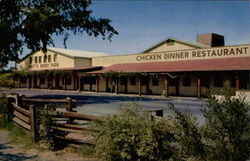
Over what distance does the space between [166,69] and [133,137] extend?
23.7 m

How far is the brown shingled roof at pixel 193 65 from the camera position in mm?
24020

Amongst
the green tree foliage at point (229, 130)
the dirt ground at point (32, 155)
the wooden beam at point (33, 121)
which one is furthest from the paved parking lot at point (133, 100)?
the green tree foliage at point (229, 130)

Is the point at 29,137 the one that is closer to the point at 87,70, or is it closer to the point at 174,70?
the point at 174,70

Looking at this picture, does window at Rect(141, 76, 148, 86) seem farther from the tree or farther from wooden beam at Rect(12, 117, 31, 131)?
wooden beam at Rect(12, 117, 31, 131)

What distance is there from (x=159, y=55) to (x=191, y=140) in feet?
96.1

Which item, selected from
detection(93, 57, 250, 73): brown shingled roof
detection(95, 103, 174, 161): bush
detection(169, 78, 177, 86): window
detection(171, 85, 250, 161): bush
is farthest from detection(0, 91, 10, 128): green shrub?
detection(169, 78, 177, 86): window

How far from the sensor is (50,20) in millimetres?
19656

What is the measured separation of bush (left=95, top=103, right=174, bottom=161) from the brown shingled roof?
1972 cm

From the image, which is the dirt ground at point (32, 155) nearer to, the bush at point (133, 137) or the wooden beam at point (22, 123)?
the bush at point (133, 137)

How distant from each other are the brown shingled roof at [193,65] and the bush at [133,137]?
19.7 metres

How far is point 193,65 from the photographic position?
2752 centimetres

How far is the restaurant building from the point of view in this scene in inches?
1003

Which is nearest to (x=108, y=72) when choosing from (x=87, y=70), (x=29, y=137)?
(x=87, y=70)

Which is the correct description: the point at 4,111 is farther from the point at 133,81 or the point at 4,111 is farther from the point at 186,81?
the point at 133,81
